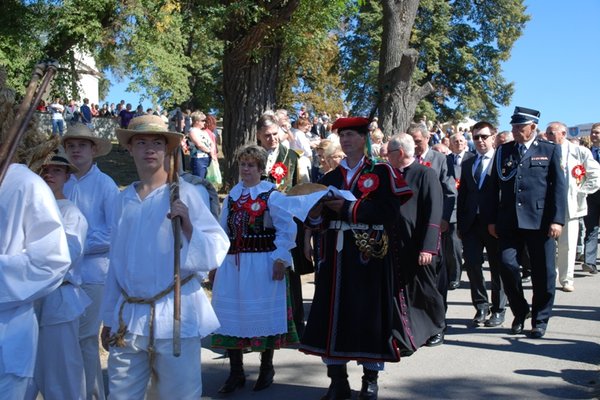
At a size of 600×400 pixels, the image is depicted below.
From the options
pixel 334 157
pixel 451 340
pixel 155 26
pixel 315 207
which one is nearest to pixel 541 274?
pixel 451 340

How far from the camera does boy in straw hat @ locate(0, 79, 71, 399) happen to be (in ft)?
9.85

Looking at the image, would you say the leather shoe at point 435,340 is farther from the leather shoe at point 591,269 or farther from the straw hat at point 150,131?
the leather shoe at point 591,269

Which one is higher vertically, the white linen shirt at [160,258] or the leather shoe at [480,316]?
the white linen shirt at [160,258]

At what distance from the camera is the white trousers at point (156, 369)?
150 inches

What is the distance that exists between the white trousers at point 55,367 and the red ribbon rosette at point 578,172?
8689 millimetres

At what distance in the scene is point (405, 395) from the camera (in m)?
5.77

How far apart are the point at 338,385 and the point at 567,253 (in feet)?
19.4

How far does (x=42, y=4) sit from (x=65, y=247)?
50.5 ft

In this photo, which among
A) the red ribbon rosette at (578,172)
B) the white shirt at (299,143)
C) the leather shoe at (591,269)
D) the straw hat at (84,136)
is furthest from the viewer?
the leather shoe at (591,269)

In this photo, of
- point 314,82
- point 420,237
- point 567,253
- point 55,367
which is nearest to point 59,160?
point 55,367

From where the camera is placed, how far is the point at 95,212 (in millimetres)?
5129

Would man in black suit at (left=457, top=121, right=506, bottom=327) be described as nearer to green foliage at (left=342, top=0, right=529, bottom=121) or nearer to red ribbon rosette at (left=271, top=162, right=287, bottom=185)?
red ribbon rosette at (left=271, top=162, right=287, bottom=185)

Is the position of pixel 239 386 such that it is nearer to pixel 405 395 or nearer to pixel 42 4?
pixel 405 395

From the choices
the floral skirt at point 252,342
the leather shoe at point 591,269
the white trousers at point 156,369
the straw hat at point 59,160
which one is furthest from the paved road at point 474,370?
the leather shoe at point 591,269
